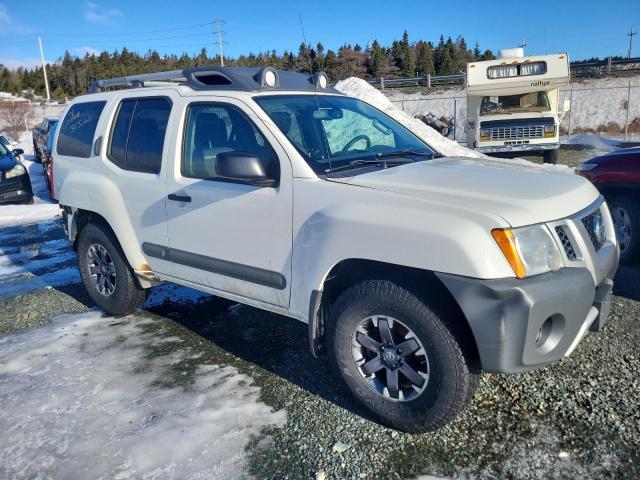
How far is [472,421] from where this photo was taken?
3018mm

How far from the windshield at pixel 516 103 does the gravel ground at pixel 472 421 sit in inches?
427

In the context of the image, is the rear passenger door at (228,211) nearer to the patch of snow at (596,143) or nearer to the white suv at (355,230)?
the white suv at (355,230)

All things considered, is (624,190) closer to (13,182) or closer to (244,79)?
(244,79)

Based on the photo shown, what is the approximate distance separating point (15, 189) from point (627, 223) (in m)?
11.5

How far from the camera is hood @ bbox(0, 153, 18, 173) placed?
1138 cm

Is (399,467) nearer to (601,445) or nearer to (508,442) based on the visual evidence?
(508,442)

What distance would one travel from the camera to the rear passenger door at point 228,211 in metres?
3.31

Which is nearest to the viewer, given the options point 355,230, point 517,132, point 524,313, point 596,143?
point 524,313

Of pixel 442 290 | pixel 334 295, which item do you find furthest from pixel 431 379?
pixel 334 295

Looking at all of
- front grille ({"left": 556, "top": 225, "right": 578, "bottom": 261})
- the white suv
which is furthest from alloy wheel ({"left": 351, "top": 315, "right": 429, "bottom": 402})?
front grille ({"left": 556, "top": 225, "right": 578, "bottom": 261})

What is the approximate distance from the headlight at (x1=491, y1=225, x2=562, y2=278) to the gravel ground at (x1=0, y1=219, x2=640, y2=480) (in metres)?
0.97

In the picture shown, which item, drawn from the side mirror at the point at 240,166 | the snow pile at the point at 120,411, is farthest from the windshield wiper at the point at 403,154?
the snow pile at the point at 120,411

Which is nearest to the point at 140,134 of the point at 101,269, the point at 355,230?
the point at 101,269

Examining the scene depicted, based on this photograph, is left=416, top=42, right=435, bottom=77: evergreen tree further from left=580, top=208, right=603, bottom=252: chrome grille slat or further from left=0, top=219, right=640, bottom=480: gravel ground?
left=580, top=208, right=603, bottom=252: chrome grille slat
